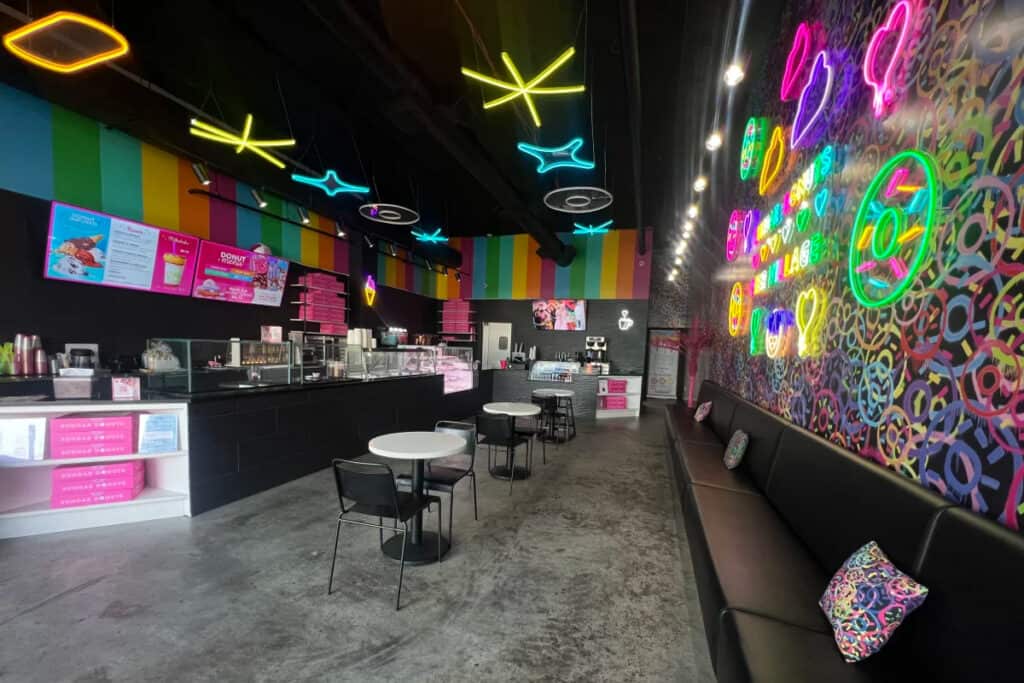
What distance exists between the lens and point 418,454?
2.36 m

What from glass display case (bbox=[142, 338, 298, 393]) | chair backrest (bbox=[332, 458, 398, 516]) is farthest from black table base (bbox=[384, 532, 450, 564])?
glass display case (bbox=[142, 338, 298, 393])

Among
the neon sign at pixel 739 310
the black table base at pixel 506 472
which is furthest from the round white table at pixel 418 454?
the neon sign at pixel 739 310

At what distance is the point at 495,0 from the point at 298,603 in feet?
13.9

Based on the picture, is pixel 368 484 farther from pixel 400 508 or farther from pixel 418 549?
pixel 418 549

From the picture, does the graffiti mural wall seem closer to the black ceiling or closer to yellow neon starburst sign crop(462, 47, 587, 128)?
the black ceiling

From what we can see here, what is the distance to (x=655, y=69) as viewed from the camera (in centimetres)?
395

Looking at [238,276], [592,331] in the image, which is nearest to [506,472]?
[238,276]

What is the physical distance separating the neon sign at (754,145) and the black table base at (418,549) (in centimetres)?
497

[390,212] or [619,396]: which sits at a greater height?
[390,212]

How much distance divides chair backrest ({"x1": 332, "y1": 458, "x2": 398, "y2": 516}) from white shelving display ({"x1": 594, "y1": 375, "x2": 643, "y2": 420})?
6481 millimetres

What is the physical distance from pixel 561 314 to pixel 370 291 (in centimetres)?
450

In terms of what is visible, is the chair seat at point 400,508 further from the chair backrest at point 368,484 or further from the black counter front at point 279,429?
the black counter front at point 279,429

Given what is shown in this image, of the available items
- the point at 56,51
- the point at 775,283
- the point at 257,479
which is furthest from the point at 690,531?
the point at 56,51

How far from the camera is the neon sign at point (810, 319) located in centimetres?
258
